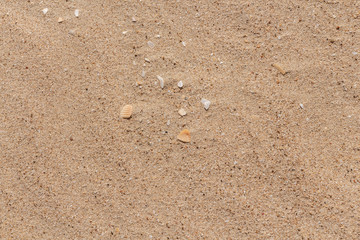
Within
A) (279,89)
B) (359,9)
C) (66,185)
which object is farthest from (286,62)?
(66,185)

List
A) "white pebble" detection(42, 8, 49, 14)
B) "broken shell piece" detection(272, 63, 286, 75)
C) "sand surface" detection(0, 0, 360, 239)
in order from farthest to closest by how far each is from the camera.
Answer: "white pebble" detection(42, 8, 49, 14) < "broken shell piece" detection(272, 63, 286, 75) < "sand surface" detection(0, 0, 360, 239)

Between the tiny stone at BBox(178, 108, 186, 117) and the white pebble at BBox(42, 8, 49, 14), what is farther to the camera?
the white pebble at BBox(42, 8, 49, 14)

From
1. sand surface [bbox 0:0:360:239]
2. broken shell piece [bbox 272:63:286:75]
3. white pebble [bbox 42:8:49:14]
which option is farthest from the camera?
white pebble [bbox 42:8:49:14]

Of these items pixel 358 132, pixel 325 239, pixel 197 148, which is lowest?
pixel 325 239

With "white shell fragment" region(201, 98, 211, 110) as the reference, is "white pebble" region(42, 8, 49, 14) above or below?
above

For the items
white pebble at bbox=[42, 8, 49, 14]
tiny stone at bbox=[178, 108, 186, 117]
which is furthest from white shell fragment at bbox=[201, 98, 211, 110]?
white pebble at bbox=[42, 8, 49, 14]

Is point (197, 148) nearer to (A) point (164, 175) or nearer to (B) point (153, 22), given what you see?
(A) point (164, 175)

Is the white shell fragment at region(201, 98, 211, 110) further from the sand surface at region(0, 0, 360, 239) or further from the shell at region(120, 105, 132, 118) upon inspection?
the shell at region(120, 105, 132, 118)
